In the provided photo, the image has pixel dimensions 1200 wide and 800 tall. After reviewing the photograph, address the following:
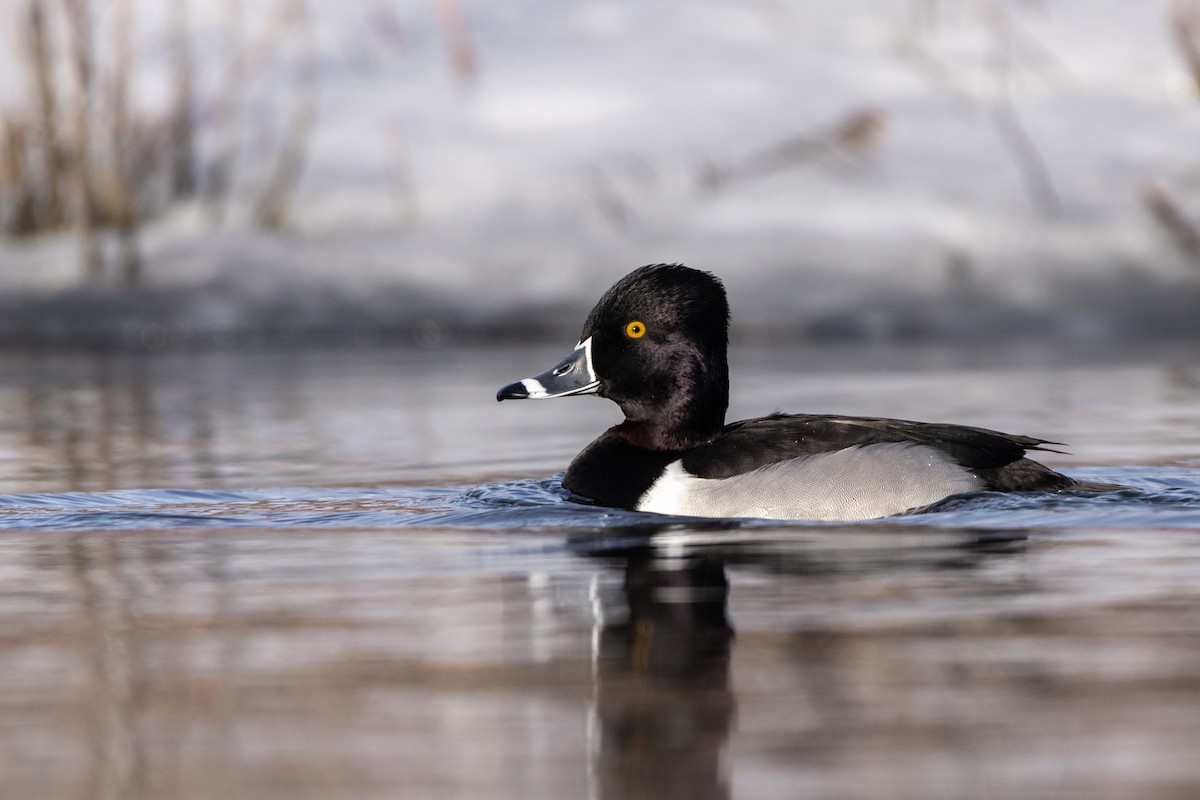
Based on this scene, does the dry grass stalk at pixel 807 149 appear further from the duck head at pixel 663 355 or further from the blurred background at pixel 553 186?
the duck head at pixel 663 355

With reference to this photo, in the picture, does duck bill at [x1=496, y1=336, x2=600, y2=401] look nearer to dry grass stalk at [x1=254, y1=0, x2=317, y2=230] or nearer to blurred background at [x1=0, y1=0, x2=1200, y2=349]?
blurred background at [x1=0, y1=0, x2=1200, y2=349]

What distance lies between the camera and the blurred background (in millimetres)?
11617

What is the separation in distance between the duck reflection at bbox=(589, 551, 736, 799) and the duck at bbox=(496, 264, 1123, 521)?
1266 millimetres

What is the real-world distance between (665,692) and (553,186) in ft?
30.4

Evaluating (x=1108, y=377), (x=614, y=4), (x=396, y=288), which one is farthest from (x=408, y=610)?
(x=614, y=4)

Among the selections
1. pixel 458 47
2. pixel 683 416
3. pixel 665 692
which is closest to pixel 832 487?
pixel 683 416

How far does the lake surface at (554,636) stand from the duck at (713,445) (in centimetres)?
17

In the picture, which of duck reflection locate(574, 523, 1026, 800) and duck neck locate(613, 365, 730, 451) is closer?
duck reflection locate(574, 523, 1026, 800)

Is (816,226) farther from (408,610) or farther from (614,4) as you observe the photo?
(408,610)

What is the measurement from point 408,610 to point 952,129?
367 inches

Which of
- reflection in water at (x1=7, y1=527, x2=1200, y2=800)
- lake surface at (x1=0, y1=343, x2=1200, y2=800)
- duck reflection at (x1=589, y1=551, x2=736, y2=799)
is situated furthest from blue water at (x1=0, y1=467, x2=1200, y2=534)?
duck reflection at (x1=589, y1=551, x2=736, y2=799)

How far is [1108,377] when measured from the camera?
31.9 ft

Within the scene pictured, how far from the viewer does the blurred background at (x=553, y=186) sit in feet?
38.1

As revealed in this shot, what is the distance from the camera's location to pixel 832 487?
5.28 m
